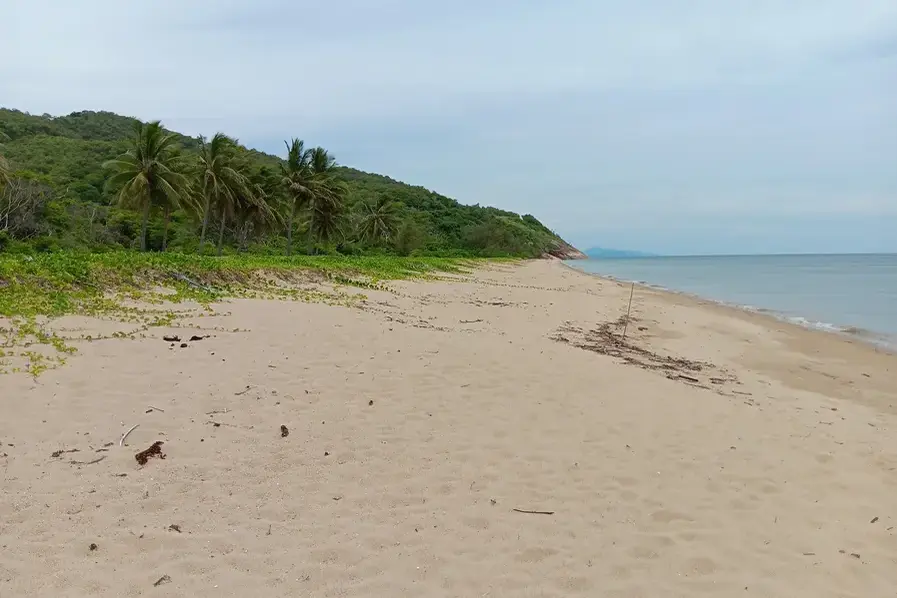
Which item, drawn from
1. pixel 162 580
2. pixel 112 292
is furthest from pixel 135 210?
pixel 162 580

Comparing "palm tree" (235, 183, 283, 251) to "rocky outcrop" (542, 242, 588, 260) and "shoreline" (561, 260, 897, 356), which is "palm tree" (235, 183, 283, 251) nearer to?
"shoreline" (561, 260, 897, 356)

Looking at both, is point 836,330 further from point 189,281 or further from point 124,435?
point 124,435

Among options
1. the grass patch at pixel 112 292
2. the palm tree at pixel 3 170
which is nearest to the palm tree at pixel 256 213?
the palm tree at pixel 3 170

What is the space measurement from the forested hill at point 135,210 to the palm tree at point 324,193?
0.14 metres

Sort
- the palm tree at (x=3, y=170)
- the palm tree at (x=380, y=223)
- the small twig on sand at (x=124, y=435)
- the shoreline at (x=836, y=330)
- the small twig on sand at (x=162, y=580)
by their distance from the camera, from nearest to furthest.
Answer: the small twig on sand at (x=162, y=580)
the small twig on sand at (x=124, y=435)
the shoreline at (x=836, y=330)
the palm tree at (x=3, y=170)
the palm tree at (x=380, y=223)

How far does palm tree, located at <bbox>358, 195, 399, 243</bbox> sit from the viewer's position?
53.6 meters

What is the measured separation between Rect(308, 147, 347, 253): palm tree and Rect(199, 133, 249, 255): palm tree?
5921 mm

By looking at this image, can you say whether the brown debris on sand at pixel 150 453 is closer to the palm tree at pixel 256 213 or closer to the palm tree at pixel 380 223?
the palm tree at pixel 256 213

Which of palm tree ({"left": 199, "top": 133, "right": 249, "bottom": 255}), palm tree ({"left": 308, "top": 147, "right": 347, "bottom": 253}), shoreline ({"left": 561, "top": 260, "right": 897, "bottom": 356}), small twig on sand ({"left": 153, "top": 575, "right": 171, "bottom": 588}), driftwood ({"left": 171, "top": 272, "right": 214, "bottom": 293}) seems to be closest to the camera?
small twig on sand ({"left": 153, "top": 575, "right": 171, "bottom": 588})

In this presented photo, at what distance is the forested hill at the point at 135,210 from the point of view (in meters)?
30.8

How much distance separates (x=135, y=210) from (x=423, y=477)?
34805 mm

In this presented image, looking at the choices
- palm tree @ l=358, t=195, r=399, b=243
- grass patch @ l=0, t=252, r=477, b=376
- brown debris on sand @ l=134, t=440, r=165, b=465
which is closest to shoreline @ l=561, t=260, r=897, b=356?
Answer: grass patch @ l=0, t=252, r=477, b=376

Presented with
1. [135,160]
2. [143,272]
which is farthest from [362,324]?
[135,160]

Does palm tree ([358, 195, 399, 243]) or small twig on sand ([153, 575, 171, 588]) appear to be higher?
palm tree ([358, 195, 399, 243])
